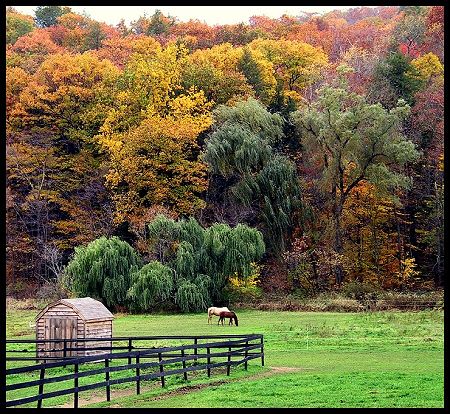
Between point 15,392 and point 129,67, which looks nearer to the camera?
point 15,392

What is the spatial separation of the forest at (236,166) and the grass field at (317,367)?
39.0ft

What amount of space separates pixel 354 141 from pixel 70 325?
117 feet

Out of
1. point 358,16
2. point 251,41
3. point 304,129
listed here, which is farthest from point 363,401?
point 358,16

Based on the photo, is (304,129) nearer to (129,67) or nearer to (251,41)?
(129,67)

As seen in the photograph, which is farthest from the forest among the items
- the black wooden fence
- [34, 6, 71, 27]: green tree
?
the black wooden fence

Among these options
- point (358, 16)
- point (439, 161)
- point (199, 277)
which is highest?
point (358, 16)

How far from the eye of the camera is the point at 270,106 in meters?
69.9

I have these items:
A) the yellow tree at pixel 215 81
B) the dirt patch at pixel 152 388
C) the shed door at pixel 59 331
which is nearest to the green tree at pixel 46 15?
the yellow tree at pixel 215 81

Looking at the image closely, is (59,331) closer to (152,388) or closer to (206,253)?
(152,388)

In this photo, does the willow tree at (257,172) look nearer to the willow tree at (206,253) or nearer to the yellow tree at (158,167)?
the yellow tree at (158,167)

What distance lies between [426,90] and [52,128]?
86.8ft

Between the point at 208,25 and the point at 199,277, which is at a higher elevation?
the point at 208,25

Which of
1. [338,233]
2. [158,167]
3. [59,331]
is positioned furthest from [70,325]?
[158,167]

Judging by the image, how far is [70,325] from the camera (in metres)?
29.6
